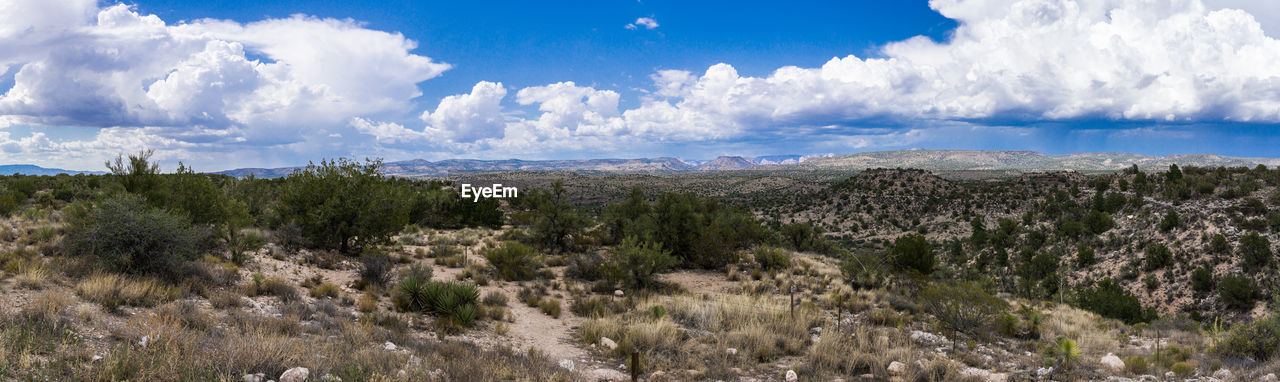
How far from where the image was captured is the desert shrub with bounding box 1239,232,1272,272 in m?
22.9

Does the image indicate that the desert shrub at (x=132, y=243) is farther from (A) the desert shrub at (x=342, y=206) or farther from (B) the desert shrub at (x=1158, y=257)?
(B) the desert shrub at (x=1158, y=257)

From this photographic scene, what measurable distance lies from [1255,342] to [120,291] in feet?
61.2

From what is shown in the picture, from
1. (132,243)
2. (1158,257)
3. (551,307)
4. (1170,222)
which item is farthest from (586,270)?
(1170,222)

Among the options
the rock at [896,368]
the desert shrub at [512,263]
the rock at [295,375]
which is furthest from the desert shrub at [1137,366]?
the desert shrub at [512,263]

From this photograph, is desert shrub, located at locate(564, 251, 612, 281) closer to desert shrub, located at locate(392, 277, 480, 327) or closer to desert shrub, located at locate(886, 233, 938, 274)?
desert shrub, located at locate(392, 277, 480, 327)

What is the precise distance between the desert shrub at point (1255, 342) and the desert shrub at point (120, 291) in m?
17.9

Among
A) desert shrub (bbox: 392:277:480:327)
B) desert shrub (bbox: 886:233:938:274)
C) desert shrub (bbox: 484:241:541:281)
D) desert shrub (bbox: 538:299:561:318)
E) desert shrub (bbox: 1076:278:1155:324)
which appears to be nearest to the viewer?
desert shrub (bbox: 392:277:480:327)

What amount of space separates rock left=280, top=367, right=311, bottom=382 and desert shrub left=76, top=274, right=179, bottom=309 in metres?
4.49

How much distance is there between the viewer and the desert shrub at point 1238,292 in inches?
832

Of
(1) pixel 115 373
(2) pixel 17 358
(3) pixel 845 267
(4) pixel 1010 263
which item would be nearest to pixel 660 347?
(1) pixel 115 373

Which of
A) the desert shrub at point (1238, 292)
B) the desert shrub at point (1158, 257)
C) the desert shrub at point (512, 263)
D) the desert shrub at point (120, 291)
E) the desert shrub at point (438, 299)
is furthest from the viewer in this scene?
the desert shrub at point (1158, 257)

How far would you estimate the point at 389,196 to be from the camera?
1742cm

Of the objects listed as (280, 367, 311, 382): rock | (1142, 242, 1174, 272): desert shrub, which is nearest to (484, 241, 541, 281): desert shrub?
(280, 367, 311, 382): rock

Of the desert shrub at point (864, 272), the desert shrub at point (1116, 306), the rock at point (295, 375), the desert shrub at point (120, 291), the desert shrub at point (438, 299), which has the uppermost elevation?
the desert shrub at point (120, 291)
